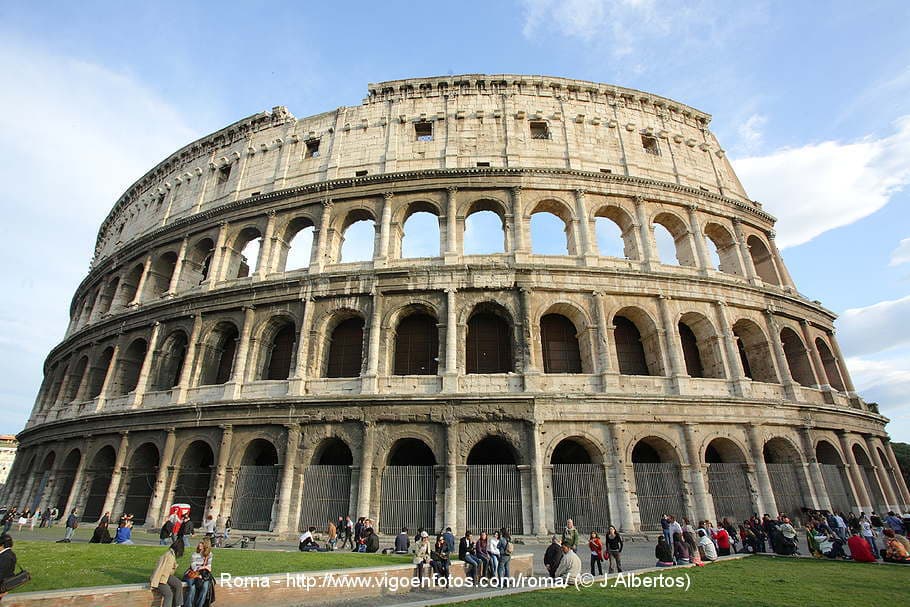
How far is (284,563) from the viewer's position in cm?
859

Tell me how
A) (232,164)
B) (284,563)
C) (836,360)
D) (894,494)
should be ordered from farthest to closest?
1. (232,164)
2. (836,360)
3. (894,494)
4. (284,563)

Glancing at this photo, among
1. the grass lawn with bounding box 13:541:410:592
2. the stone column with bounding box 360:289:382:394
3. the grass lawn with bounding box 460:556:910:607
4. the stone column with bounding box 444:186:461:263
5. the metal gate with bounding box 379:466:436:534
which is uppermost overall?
the stone column with bounding box 444:186:461:263

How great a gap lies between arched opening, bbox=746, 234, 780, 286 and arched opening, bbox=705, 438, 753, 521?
897cm

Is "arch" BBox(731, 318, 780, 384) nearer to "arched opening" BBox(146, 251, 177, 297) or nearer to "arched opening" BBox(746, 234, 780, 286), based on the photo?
"arched opening" BBox(746, 234, 780, 286)

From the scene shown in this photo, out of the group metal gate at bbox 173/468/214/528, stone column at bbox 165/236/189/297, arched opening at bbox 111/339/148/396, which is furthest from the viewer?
stone column at bbox 165/236/189/297

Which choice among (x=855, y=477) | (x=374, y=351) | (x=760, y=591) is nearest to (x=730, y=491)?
(x=855, y=477)

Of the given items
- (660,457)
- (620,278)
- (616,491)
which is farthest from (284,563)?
(620,278)

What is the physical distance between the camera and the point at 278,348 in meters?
17.7

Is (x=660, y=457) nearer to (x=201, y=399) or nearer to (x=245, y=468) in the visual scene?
(x=245, y=468)

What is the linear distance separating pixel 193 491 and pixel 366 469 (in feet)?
23.6

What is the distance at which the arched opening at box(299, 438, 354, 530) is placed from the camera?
1393 cm

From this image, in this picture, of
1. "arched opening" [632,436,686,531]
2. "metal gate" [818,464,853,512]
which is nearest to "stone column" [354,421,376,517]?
"arched opening" [632,436,686,531]

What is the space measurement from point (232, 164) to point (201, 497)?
48.5 ft

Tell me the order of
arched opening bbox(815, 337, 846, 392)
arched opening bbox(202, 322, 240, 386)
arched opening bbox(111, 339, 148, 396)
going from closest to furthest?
arched opening bbox(202, 322, 240, 386) < arched opening bbox(111, 339, 148, 396) < arched opening bbox(815, 337, 846, 392)
